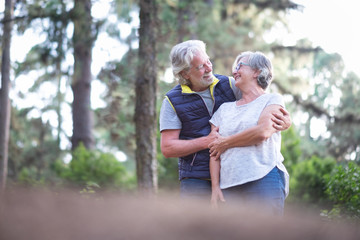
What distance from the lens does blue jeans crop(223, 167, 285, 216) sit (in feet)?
10.0

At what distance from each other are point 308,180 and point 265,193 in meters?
9.08

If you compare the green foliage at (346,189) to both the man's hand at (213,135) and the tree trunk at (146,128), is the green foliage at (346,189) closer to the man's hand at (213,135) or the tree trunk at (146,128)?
the man's hand at (213,135)

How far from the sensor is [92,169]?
12844mm

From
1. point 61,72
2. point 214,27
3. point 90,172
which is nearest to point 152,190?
point 61,72

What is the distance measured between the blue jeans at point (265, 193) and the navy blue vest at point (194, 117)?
0.35 metres

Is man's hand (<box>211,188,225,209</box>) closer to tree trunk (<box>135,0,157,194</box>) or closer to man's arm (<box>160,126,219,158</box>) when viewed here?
man's arm (<box>160,126,219,158</box>)

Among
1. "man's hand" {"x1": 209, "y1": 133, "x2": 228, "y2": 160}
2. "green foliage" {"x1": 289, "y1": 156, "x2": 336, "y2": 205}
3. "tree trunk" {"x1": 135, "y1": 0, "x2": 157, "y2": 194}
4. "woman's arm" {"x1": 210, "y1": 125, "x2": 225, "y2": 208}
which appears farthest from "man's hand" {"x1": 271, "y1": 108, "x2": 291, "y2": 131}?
"green foliage" {"x1": 289, "y1": 156, "x2": 336, "y2": 205}

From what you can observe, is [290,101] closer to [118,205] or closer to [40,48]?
[40,48]

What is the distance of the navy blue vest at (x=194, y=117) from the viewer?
11.4ft

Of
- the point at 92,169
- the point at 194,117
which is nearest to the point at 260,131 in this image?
the point at 194,117

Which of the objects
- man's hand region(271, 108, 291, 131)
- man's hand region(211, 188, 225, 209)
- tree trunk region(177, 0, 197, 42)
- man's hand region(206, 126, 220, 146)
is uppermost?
tree trunk region(177, 0, 197, 42)

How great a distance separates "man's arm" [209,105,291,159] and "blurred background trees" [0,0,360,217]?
5.02 feet

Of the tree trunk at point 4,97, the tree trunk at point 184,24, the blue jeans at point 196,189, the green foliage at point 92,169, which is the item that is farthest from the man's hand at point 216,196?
the green foliage at point 92,169

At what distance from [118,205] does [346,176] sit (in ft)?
16.0
